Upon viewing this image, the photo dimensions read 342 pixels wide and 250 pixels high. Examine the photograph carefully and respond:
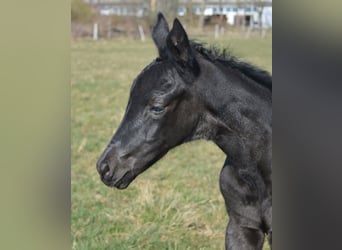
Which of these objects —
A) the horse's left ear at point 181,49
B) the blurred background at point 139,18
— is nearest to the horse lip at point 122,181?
the horse's left ear at point 181,49

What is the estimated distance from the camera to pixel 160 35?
7.87ft

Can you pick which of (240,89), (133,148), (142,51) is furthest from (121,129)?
(142,51)

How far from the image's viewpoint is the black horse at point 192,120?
2.21 metres

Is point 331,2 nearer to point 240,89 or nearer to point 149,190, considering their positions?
point 240,89

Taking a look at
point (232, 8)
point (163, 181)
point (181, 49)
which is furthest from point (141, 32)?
point (181, 49)

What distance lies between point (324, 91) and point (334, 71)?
3 centimetres

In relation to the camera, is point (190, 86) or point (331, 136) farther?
point (190, 86)

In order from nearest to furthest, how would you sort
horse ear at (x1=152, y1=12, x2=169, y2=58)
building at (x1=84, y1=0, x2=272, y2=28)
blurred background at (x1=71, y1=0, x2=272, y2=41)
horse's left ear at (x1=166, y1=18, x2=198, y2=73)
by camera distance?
horse's left ear at (x1=166, y1=18, x2=198, y2=73), horse ear at (x1=152, y1=12, x2=169, y2=58), building at (x1=84, y1=0, x2=272, y2=28), blurred background at (x1=71, y1=0, x2=272, y2=41)

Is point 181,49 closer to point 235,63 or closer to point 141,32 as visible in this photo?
point 235,63

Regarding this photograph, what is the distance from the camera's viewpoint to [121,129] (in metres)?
2.26

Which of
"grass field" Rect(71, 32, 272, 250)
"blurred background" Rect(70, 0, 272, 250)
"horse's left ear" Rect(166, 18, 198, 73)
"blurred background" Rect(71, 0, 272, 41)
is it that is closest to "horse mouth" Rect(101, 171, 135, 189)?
"horse's left ear" Rect(166, 18, 198, 73)

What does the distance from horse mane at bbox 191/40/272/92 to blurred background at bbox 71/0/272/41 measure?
0.84 m

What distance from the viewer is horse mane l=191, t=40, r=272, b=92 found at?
7.73 ft

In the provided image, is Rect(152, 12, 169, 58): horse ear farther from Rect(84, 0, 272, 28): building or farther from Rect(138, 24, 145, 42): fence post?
Rect(138, 24, 145, 42): fence post
